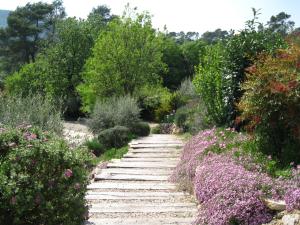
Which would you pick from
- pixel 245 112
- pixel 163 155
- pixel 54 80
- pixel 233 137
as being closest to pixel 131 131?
pixel 163 155

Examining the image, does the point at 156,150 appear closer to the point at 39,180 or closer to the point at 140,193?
the point at 140,193

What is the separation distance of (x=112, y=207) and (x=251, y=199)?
210 cm

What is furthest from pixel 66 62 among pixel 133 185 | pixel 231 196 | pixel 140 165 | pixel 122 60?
pixel 231 196

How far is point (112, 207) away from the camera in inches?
257

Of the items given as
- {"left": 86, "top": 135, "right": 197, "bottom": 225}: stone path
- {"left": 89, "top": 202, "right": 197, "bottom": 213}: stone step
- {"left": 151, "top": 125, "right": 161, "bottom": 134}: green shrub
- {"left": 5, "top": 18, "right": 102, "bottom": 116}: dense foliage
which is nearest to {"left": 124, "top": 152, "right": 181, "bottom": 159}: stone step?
{"left": 86, "top": 135, "right": 197, "bottom": 225}: stone path

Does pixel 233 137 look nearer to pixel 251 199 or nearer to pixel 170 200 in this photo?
pixel 170 200

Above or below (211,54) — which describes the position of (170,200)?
below

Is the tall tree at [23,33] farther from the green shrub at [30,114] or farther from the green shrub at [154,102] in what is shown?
the green shrub at [30,114]

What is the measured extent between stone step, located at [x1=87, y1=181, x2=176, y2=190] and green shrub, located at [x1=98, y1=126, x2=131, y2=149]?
4.27 metres

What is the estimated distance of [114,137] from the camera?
41.4 ft

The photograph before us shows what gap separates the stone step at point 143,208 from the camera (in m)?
6.26

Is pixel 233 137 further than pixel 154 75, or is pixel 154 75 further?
pixel 154 75

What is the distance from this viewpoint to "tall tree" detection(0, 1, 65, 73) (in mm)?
43844

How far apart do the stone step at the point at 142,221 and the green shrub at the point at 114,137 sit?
6.64 m
